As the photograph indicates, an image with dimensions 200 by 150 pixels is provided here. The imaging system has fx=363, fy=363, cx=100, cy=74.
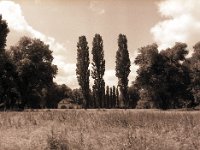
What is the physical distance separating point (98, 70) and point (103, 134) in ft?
215

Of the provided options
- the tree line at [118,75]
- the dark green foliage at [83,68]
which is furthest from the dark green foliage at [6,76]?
the dark green foliage at [83,68]

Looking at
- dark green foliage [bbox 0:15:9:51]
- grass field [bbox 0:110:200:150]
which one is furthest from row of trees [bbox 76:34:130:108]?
grass field [bbox 0:110:200:150]

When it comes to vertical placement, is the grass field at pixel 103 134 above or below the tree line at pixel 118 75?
below

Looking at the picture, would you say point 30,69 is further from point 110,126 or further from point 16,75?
point 110,126

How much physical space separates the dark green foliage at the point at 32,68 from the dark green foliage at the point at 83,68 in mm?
13620

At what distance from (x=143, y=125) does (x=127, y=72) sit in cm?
6099

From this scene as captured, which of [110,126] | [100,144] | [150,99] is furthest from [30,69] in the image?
[100,144]

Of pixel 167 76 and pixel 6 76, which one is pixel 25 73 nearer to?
pixel 6 76

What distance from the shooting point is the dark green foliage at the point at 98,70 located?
7544 centimetres

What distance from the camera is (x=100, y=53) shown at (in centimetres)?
8044

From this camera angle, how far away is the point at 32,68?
57781 millimetres

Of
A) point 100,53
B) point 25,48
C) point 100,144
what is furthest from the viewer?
point 100,53

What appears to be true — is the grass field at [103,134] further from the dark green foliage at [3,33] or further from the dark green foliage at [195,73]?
the dark green foliage at [195,73]

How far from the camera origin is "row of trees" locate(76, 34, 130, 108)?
243ft
